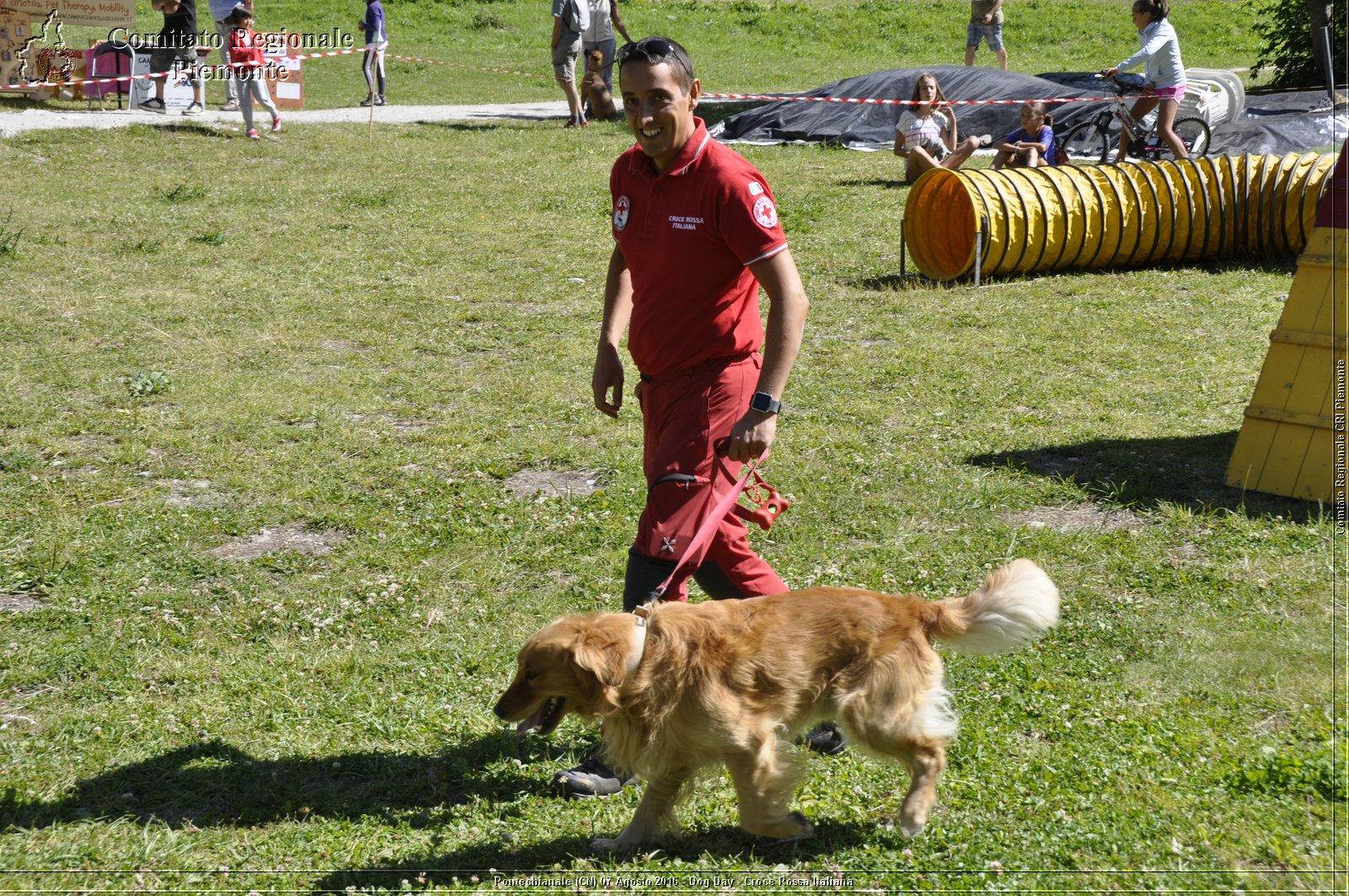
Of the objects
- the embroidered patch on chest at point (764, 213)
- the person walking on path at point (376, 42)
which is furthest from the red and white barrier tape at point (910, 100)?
the embroidered patch on chest at point (764, 213)

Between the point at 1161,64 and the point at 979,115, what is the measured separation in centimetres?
334

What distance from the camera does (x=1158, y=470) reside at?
6621mm

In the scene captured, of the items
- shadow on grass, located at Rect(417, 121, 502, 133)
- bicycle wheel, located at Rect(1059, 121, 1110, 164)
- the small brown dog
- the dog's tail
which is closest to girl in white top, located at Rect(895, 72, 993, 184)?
bicycle wheel, located at Rect(1059, 121, 1110, 164)

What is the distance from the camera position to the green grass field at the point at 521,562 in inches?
144

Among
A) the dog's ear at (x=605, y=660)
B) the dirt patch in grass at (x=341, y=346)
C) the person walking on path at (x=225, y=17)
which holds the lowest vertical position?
the dirt patch in grass at (x=341, y=346)

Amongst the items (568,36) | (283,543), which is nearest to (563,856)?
(283,543)

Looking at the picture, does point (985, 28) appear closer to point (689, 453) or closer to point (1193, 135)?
point (1193, 135)

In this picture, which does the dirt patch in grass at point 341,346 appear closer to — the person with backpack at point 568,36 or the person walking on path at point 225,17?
the person walking on path at point 225,17

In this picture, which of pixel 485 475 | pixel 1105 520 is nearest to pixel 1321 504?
pixel 1105 520

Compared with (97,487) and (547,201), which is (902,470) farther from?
(547,201)

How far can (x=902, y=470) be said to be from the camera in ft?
22.2

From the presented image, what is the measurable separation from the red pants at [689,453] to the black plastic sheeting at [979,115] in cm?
1384

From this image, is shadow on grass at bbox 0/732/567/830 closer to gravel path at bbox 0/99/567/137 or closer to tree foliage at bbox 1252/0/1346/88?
gravel path at bbox 0/99/567/137

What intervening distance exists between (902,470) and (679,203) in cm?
340
